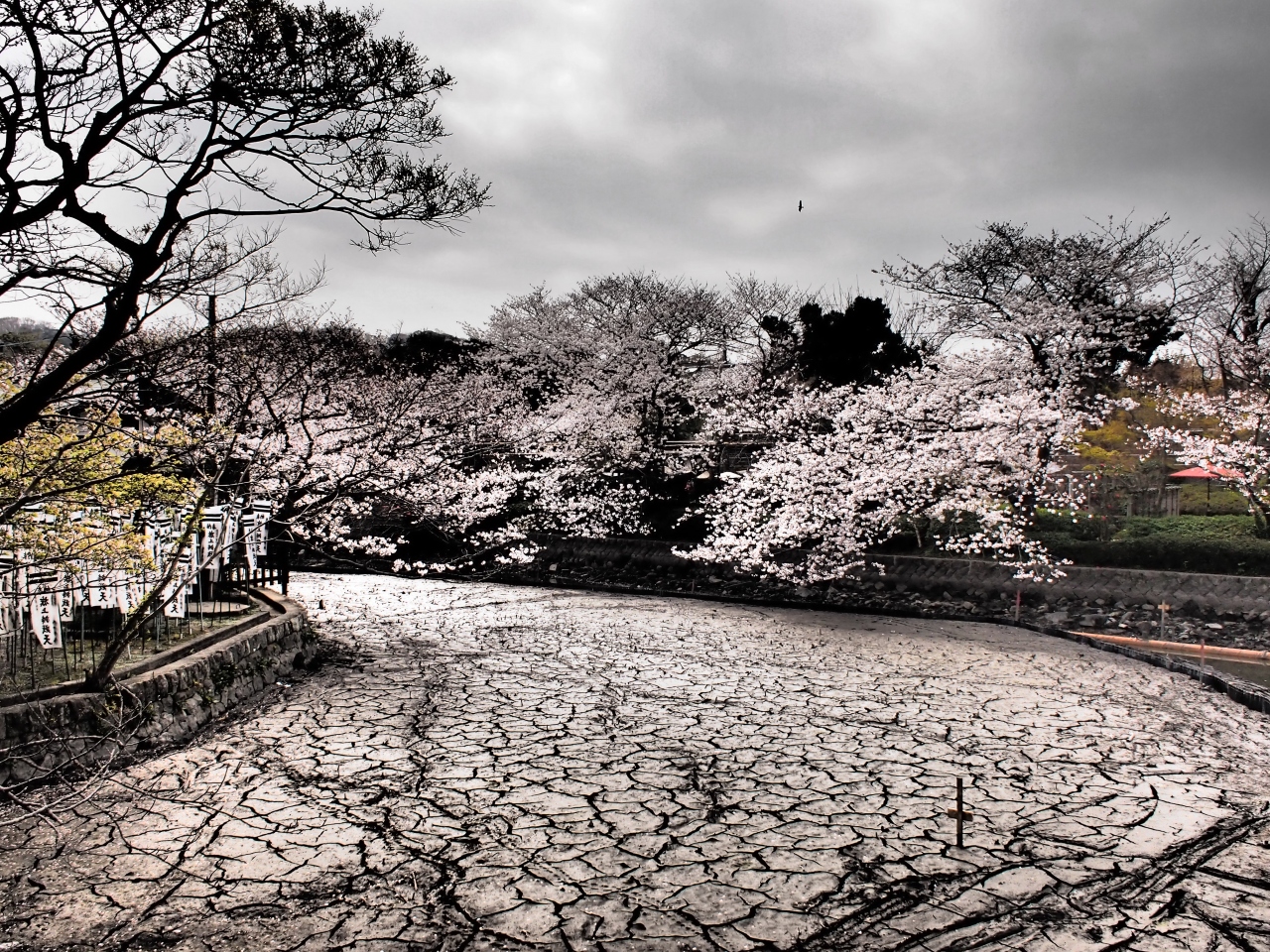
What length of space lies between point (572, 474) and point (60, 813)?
15.4 metres

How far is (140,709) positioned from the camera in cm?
579

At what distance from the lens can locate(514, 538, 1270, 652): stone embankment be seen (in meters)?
13.6

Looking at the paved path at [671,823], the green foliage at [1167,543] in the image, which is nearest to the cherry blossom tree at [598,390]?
the green foliage at [1167,543]

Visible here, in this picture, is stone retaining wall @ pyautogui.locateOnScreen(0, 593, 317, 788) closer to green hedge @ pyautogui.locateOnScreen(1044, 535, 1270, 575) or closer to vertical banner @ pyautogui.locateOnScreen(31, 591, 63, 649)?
vertical banner @ pyautogui.locateOnScreen(31, 591, 63, 649)

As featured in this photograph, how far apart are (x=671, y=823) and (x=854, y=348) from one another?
17.4m

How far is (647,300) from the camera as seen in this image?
24141 mm

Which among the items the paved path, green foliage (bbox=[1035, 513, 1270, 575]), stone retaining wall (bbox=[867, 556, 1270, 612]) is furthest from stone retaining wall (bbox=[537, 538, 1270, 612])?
the paved path

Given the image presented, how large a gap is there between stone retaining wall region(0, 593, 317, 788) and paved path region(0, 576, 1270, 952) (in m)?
0.32

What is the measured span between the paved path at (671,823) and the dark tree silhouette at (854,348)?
487 inches

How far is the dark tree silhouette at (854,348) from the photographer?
2027 cm

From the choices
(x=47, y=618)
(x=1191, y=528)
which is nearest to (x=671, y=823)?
(x=47, y=618)

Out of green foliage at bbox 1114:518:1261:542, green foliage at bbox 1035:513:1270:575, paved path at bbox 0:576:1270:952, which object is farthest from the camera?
green foliage at bbox 1114:518:1261:542

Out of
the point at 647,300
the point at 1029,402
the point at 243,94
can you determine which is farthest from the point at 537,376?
the point at 243,94

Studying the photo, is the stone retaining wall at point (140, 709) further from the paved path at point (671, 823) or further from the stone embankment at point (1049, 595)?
the stone embankment at point (1049, 595)
